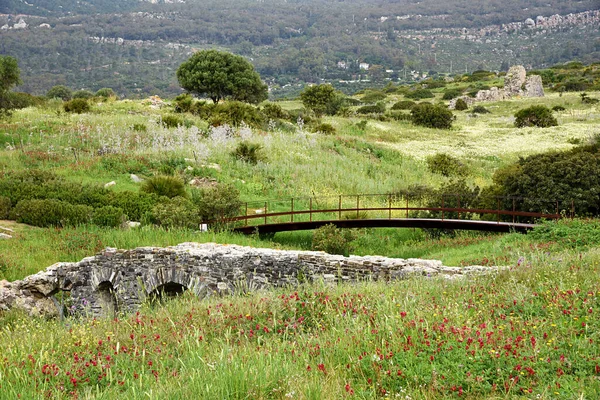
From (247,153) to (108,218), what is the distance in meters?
9.55

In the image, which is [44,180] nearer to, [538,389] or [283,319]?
[283,319]

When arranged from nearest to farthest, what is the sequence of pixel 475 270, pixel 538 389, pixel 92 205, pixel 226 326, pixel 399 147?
pixel 538 389
pixel 226 326
pixel 475 270
pixel 92 205
pixel 399 147

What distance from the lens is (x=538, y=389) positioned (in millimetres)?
4777

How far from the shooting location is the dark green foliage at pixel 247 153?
81.8 ft

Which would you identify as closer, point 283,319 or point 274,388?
point 274,388

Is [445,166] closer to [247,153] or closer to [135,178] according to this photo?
[247,153]

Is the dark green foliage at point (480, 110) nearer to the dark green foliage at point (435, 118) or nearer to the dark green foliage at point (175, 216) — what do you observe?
the dark green foliage at point (435, 118)

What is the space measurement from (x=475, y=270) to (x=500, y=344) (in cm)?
476

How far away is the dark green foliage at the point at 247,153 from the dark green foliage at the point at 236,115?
8.25 metres

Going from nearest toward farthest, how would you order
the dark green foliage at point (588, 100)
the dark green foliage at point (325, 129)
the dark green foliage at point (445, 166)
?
1. the dark green foliage at point (445, 166)
2. the dark green foliage at point (325, 129)
3. the dark green foliage at point (588, 100)

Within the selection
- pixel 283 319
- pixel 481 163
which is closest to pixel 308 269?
pixel 283 319

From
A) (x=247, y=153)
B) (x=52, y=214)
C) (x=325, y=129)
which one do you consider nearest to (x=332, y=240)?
(x=52, y=214)

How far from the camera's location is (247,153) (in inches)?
991

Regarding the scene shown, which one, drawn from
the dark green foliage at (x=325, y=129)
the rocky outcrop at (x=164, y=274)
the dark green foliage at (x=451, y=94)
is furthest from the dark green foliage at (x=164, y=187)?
the dark green foliage at (x=451, y=94)
